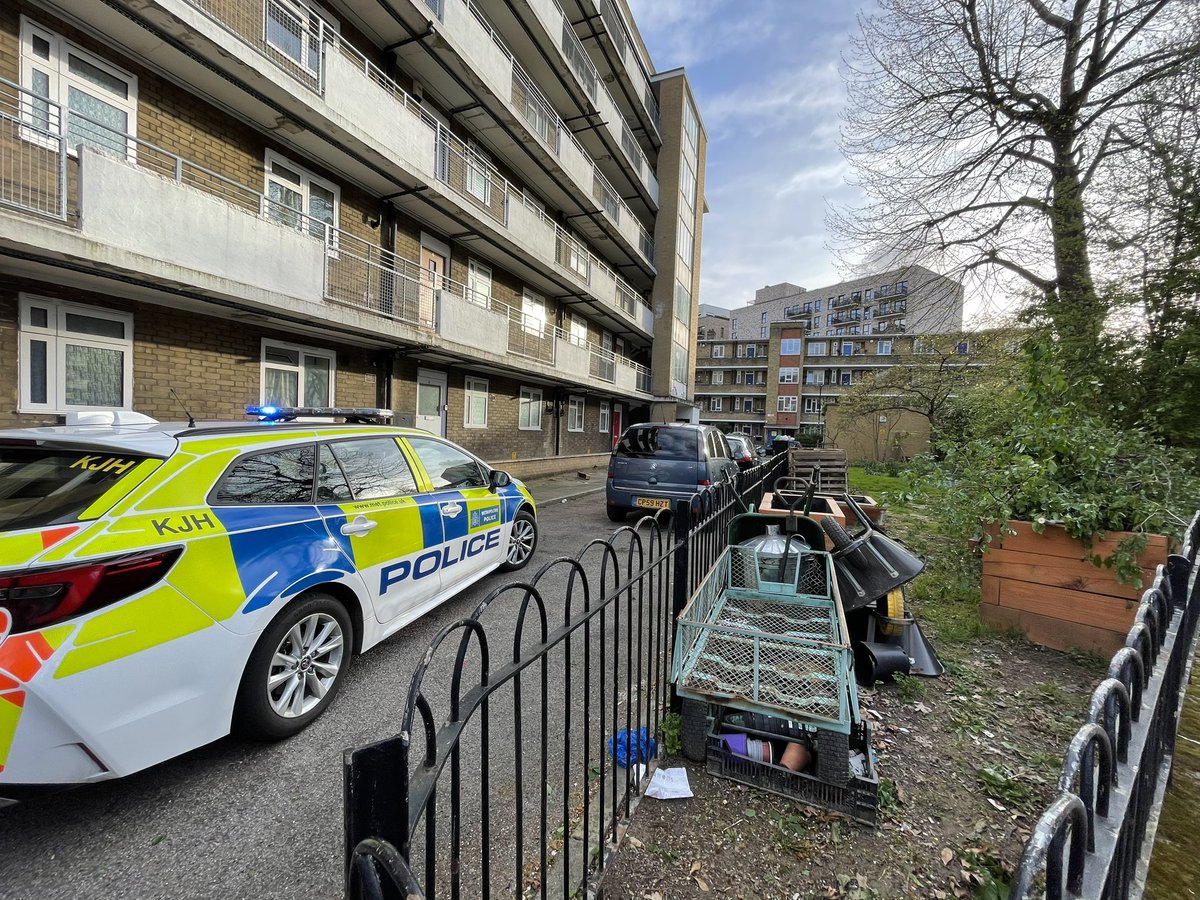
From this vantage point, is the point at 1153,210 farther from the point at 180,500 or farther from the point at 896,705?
the point at 180,500

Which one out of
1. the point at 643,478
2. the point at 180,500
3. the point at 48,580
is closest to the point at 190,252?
the point at 180,500

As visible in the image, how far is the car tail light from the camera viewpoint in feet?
5.73

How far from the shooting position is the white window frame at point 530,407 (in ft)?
50.3

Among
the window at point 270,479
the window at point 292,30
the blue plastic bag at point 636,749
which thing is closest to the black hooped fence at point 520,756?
the blue plastic bag at point 636,749

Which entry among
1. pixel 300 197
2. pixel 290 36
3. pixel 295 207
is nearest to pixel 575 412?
pixel 300 197

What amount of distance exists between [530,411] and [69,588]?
1432cm

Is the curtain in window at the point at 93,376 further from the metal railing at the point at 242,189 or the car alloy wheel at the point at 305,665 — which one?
the car alloy wheel at the point at 305,665

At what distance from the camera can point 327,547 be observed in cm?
286

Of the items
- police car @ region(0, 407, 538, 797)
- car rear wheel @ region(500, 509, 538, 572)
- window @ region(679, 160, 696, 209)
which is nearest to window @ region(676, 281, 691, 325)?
window @ region(679, 160, 696, 209)

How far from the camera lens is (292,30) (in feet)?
24.0

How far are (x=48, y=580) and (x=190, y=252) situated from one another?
18.7ft

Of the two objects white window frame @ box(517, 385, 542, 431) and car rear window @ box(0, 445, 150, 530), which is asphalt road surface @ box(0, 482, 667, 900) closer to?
car rear window @ box(0, 445, 150, 530)

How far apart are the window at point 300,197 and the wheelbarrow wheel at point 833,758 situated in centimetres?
889

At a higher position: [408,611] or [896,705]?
[408,611]
